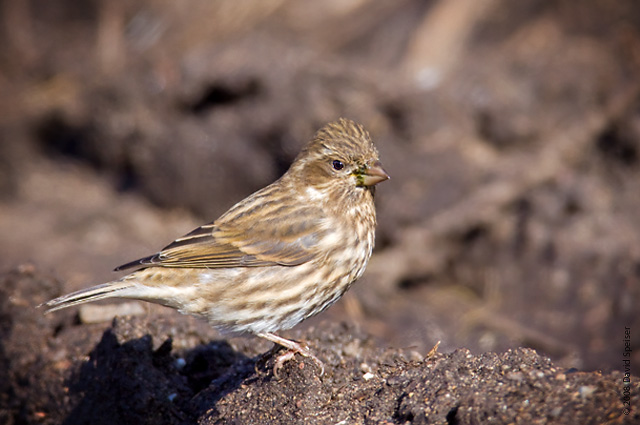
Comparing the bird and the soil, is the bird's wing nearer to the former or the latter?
the bird

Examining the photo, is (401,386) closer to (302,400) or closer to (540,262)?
(302,400)

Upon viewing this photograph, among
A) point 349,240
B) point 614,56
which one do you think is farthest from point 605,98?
point 349,240

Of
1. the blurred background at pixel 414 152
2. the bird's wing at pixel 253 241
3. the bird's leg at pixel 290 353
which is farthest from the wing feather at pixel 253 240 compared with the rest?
the blurred background at pixel 414 152

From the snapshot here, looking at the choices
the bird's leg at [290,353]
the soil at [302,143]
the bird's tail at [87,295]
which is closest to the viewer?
the bird's leg at [290,353]

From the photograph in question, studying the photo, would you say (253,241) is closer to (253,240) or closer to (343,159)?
(253,240)

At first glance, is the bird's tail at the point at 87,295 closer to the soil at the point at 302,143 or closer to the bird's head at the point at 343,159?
the soil at the point at 302,143

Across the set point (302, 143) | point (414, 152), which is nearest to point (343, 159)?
point (302, 143)
